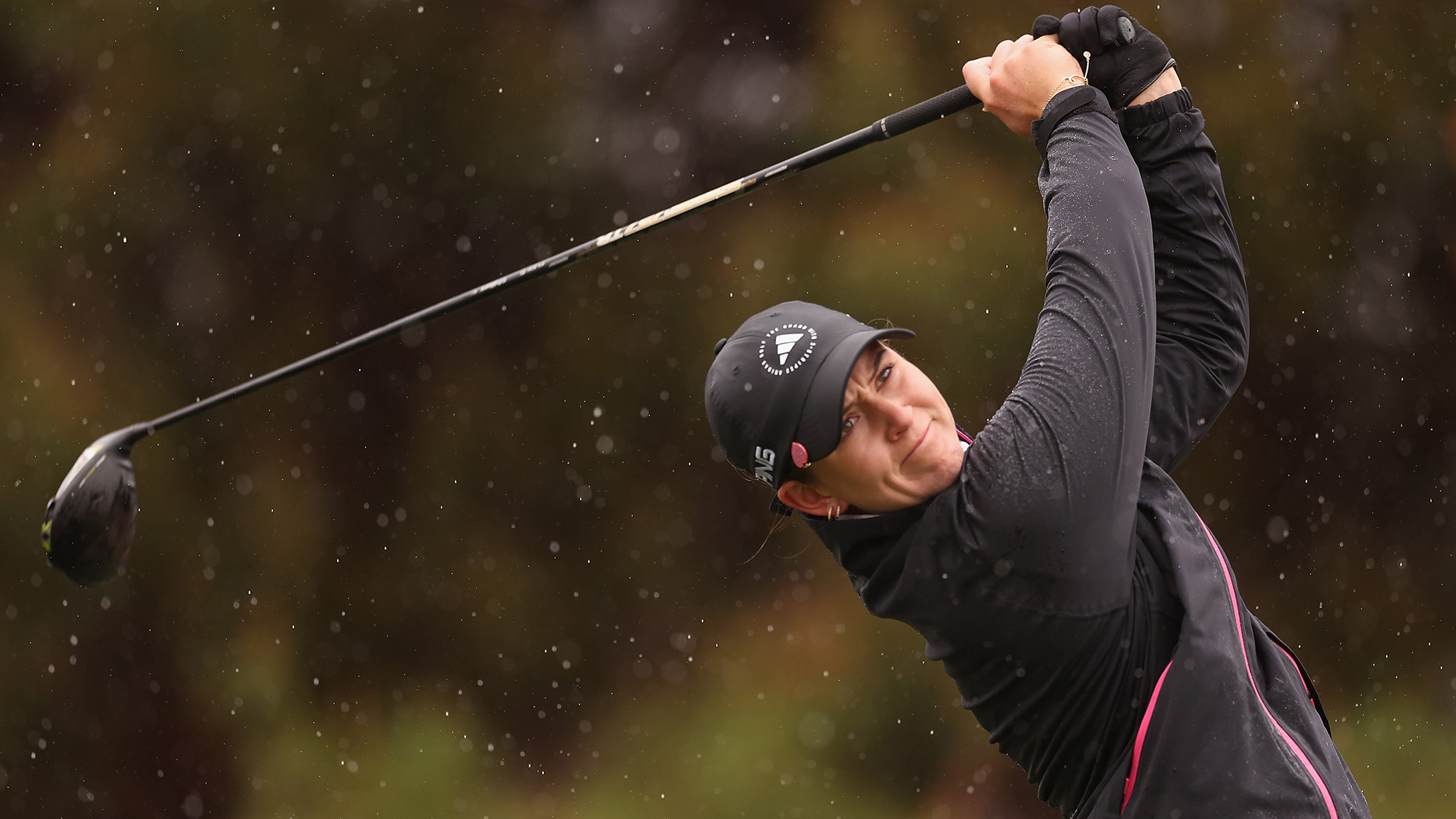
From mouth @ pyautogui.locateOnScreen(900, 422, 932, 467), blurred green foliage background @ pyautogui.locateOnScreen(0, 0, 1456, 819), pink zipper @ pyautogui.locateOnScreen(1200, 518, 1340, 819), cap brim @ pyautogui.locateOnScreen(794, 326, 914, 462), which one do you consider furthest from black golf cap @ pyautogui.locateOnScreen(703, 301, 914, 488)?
blurred green foliage background @ pyautogui.locateOnScreen(0, 0, 1456, 819)

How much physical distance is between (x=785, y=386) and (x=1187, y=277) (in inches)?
32.6

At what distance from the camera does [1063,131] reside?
167 centimetres

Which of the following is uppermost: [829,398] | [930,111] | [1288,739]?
[930,111]

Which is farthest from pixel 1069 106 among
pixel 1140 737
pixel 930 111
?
pixel 1140 737

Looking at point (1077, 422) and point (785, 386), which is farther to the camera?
point (785, 386)

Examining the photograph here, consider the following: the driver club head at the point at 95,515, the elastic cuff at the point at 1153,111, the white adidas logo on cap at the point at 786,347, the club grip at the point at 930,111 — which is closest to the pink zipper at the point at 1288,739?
the white adidas logo on cap at the point at 786,347

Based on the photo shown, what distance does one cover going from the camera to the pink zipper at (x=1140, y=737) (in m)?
1.57

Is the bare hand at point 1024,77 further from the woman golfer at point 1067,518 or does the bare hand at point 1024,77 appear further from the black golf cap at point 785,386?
the black golf cap at point 785,386

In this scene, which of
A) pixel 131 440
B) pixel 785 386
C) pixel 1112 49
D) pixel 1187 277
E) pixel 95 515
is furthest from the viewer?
pixel 131 440

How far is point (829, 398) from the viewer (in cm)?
158

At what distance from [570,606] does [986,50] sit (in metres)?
2.86

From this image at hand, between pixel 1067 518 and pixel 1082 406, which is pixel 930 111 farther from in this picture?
pixel 1067 518

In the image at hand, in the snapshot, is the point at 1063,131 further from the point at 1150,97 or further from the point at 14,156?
the point at 14,156

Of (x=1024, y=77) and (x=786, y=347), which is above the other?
(x=1024, y=77)
